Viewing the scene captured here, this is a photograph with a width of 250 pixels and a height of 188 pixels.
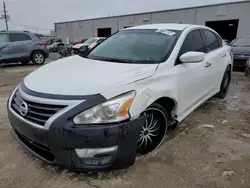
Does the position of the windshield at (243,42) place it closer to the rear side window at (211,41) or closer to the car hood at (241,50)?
the car hood at (241,50)

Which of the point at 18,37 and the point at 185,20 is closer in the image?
the point at 18,37

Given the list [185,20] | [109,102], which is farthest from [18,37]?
[185,20]

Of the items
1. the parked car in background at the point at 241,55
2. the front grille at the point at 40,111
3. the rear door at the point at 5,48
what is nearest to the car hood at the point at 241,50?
the parked car in background at the point at 241,55

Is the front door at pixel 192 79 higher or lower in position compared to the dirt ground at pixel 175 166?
higher

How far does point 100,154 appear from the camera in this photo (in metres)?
1.91

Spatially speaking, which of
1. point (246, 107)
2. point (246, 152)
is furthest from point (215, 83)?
point (246, 152)

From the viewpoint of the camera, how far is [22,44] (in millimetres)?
9375

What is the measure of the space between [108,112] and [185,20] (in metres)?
21.9

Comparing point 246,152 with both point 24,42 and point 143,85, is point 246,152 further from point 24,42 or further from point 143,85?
point 24,42

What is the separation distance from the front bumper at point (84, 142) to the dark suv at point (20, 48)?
8183 mm

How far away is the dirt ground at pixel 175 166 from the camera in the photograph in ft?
6.80

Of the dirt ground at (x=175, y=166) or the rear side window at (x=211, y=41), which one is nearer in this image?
the dirt ground at (x=175, y=166)

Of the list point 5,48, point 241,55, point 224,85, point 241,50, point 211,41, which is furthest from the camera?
point 5,48

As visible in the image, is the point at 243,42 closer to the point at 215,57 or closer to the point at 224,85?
the point at 224,85
